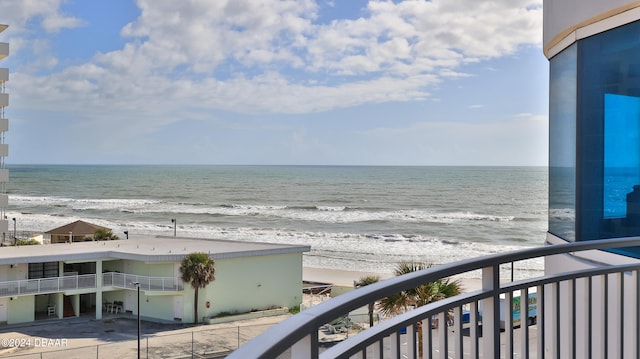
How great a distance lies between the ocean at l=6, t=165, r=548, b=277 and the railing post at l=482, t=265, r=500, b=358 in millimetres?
29980

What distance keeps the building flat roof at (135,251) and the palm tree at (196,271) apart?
62 centimetres

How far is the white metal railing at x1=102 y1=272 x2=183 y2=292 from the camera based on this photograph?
22.4 metres

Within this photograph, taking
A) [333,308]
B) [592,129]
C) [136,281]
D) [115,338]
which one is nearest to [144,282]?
[136,281]

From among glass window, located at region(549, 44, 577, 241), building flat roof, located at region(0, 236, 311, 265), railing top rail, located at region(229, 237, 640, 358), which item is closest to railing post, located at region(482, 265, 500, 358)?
railing top rail, located at region(229, 237, 640, 358)

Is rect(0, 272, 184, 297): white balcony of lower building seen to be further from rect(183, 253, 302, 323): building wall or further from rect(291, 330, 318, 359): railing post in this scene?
rect(291, 330, 318, 359): railing post

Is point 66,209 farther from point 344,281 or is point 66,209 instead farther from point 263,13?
point 344,281

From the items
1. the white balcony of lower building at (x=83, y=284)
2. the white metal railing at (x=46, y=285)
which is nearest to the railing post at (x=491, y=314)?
the white balcony of lower building at (x=83, y=284)

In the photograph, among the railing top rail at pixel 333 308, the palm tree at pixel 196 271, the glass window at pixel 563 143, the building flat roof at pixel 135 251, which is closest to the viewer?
the railing top rail at pixel 333 308

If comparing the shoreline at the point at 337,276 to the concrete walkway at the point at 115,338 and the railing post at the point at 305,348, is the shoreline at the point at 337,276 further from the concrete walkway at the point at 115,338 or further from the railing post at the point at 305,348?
the railing post at the point at 305,348

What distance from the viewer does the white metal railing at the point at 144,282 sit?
73.4 ft

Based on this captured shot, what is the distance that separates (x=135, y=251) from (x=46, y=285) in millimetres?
3302

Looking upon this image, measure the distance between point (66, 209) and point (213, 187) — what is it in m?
24.4

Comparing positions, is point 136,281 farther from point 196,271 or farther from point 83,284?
point 196,271

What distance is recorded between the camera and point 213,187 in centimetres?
8900
